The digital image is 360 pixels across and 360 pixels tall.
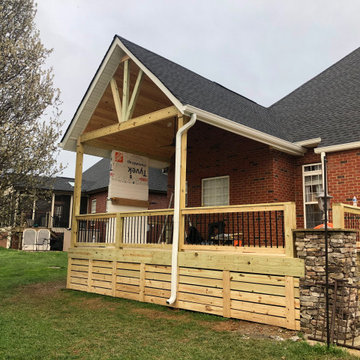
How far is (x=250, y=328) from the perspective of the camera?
21.7 feet

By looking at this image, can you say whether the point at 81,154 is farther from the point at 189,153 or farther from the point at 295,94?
the point at 295,94

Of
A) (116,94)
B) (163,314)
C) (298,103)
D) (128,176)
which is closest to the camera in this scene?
(163,314)

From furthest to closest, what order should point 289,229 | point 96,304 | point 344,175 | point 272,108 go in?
point 272,108, point 344,175, point 96,304, point 289,229

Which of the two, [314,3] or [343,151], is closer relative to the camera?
[343,151]

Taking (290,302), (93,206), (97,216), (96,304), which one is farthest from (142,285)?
(93,206)

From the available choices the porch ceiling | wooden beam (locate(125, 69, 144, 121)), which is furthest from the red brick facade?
wooden beam (locate(125, 69, 144, 121))

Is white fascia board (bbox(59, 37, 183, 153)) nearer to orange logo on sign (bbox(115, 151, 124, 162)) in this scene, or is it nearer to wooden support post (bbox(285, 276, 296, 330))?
orange logo on sign (bbox(115, 151, 124, 162))

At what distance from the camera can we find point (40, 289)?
10.7 meters

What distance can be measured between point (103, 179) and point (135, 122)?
17054 mm

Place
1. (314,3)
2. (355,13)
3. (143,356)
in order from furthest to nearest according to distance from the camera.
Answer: (355,13) → (314,3) → (143,356)

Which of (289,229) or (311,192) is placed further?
(311,192)

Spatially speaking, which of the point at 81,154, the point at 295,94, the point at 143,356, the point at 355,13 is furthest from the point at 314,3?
the point at 143,356

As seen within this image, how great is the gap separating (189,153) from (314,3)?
73.9 ft

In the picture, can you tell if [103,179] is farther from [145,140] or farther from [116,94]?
[116,94]
